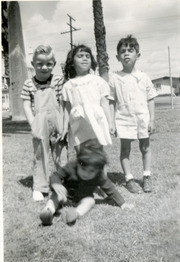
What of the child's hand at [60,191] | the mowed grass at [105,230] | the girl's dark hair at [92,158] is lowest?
the mowed grass at [105,230]

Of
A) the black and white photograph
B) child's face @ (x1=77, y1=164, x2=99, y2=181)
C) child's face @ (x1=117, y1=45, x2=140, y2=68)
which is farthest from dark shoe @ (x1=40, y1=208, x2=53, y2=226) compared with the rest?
child's face @ (x1=117, y1=45, x2=140, y2=68)

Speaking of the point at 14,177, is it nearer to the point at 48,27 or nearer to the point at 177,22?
the point at 48,27

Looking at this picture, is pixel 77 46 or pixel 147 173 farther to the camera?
pixel 147 173

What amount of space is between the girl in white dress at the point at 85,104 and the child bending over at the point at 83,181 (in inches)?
3.3

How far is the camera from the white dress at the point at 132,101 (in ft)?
6.40

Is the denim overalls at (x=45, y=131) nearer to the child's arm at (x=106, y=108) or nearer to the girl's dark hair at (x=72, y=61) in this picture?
the girl's dark hair at (x=72, y=61)

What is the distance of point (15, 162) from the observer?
2.70 metres

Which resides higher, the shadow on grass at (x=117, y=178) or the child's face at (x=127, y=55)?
the child's face at (x=127, y=55)

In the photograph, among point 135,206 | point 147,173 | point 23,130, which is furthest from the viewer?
point 23,130

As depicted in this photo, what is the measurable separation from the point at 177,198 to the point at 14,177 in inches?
44.0

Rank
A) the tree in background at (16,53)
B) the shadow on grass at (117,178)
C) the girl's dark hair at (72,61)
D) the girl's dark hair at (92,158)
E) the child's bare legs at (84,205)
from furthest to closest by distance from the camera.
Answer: the tree in background at (16,53), the shadow on grass at (117,178), the girl's dark hair at (72,61), the girl's dark hair at (92,158), the child's bare legs at (84,205)

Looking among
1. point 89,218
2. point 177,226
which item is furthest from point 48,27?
point 177,226

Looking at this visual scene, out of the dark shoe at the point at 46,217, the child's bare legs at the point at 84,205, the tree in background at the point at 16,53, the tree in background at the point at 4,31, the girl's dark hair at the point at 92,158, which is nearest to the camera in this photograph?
the dark shoe at the point at 46,217

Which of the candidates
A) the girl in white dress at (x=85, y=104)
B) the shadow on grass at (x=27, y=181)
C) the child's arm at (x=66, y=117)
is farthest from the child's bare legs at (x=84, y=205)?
the shadow on grass at (x=27, y=181)
